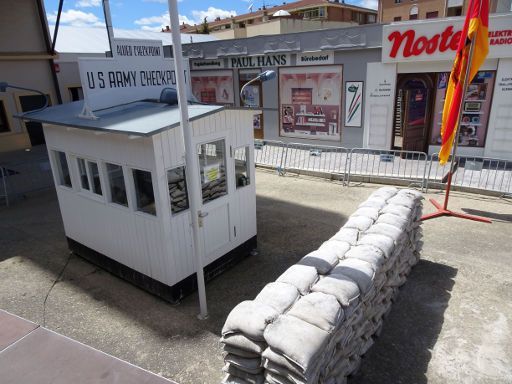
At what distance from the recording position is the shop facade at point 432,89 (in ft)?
35.3

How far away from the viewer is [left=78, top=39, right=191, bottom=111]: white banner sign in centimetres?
550

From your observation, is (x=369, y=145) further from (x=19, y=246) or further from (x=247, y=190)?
(x=19, y=246)

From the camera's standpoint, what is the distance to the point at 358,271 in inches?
159

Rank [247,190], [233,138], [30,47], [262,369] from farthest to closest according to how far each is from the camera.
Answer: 1. [30,47]
2. [247,190]
3. [233,138]
4. [262,369]

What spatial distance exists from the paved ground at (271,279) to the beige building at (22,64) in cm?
907

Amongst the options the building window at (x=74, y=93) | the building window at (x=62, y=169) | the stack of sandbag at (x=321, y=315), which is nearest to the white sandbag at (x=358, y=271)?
the stack of sandbag at (x=321, y=315)

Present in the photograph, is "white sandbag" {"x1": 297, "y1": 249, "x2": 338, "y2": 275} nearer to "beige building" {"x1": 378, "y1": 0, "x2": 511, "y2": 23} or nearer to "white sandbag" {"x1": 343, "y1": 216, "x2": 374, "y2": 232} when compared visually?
"white sandbag" {"x1": 343, "y1": 216, "x2": 374, "y2": 232}

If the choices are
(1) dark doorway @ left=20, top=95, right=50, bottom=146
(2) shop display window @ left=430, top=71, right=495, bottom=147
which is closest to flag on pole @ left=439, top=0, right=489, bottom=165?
(2) shop display window @ left=430, top=71, right=495, bottom=147

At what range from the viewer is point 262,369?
11.2ft

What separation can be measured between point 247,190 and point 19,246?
4961mm

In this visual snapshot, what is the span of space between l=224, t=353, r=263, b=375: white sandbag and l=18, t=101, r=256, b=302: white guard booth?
194 centimetres

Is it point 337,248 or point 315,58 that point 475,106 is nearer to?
point 315,58

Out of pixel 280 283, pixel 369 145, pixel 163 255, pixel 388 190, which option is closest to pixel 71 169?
pixel 163 255

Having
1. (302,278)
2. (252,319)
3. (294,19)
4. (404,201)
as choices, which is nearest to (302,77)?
(404,201)
